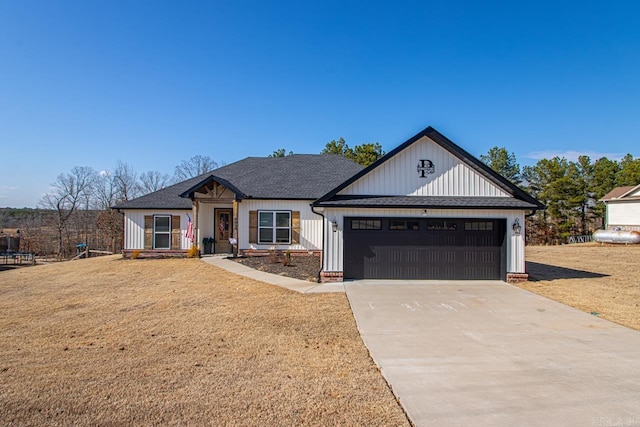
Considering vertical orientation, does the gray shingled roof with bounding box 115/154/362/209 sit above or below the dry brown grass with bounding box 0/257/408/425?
above

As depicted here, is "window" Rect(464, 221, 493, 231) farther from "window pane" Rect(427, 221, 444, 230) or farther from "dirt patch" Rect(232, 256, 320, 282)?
"dirt patch" Rect(232, 256, 320, 282)

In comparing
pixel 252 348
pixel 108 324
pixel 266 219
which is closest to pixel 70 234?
pixel 266 219

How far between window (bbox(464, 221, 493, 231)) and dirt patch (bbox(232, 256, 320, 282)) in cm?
573

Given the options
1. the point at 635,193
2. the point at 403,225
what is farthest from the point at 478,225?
the point at 635,193

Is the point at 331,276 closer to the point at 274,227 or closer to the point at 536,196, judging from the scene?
the point at 274,227

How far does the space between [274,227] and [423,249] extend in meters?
8.26

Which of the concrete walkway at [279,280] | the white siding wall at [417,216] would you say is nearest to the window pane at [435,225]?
the white siding wall at [417,216]

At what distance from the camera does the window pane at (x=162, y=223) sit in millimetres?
18594

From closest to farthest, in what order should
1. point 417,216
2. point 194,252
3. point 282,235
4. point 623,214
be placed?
point 417,216, point 194,252, point 282,235, point 623,214

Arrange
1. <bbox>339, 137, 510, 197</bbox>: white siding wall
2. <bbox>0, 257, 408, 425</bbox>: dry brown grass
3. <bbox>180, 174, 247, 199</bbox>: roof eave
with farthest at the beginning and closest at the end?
<bbox>180, 174, 247, 199</bbox>: roof eave
<bbox>339, 137, 510, 197</bbox>: white siding wall
<bbox>0, 257, 408, 425</bbox>: dry brown grass

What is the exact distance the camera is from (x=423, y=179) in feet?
41.3

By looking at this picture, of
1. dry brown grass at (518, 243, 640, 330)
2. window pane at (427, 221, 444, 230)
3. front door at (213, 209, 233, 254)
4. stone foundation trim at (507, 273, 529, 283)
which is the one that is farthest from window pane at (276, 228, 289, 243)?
dry brown grass at (518, 243, 640, 330)

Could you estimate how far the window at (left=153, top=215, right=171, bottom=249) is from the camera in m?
18.6

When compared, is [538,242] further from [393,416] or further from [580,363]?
[393,416]
